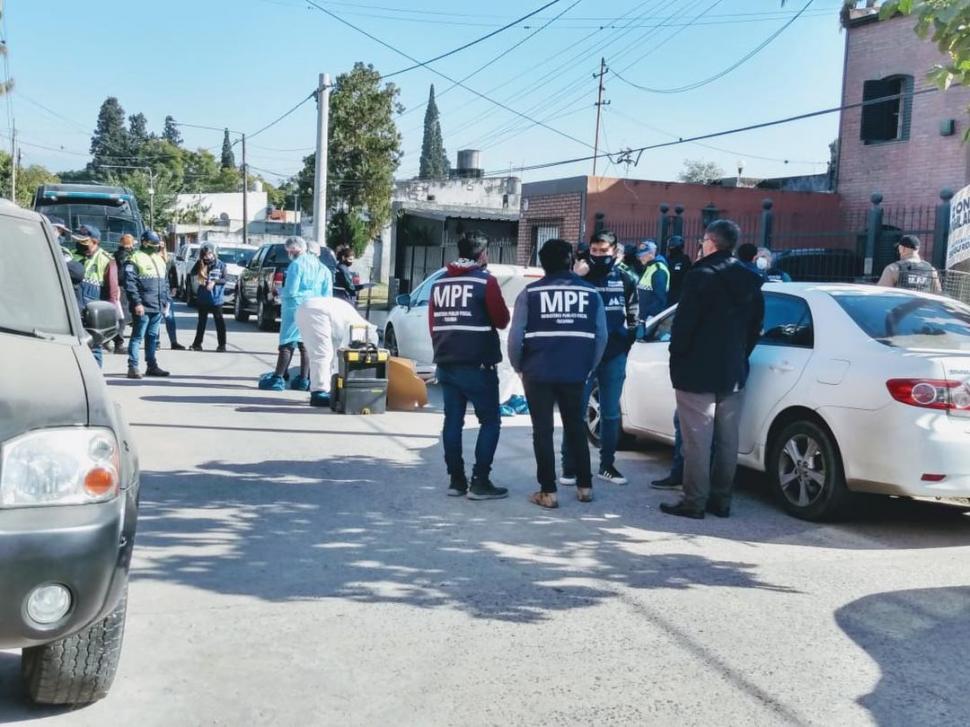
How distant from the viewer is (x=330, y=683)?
13.8ft

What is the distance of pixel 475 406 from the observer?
7562 mm

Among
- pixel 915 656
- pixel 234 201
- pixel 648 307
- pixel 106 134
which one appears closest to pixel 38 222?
pixel 915 656

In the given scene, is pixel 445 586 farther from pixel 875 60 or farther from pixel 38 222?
pixel 875 60

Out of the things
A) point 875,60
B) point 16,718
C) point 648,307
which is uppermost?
point 875,60

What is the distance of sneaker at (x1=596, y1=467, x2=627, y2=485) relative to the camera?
8242 millimetres

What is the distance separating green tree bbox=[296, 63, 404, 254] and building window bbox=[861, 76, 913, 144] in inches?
735

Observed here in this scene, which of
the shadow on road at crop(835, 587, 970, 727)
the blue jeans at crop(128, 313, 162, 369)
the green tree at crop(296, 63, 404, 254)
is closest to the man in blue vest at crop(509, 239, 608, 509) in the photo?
the shadow on road at crop(835, 587, 970, 727)

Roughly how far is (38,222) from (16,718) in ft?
7.84

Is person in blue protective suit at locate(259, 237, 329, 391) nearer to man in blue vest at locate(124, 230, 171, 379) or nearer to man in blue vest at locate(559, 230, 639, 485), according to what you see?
man in blue vest at locate(124, 230, 171, 379)

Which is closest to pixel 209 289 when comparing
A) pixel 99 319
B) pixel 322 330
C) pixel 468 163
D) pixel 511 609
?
pixel 322 330

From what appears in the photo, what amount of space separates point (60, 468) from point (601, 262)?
214 inches

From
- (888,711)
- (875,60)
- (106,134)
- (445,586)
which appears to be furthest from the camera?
(106,134)

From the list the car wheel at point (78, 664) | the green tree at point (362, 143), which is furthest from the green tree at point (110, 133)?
the car wheel at point (78, 664)

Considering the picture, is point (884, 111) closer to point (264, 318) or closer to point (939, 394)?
point (264, 318)
